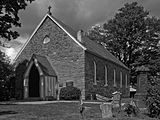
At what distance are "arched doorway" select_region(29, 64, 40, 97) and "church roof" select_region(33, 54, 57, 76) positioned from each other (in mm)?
1093

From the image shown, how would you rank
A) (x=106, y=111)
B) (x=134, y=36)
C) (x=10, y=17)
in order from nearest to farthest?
1. (x=106, y=111)
2. (x=10, y=17)
3. (x=134, y=36)

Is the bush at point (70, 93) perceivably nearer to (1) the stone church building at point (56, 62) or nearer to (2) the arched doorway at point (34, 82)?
(1) the stone church building at point (56, 62)

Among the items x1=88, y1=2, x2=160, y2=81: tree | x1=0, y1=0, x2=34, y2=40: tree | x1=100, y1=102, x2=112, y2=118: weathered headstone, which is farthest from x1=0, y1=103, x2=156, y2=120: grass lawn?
x1=88, y1=2, x2=160, y2=81: tree

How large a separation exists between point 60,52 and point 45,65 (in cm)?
259

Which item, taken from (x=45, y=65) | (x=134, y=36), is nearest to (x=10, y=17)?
(x=45, y=65)

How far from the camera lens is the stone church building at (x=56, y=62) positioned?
93.2 feet

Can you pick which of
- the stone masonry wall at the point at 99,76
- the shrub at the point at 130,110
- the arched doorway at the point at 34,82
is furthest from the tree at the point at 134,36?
the shrub at the point at 130,110

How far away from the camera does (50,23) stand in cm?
3133

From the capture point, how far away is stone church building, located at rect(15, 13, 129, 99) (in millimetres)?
28422

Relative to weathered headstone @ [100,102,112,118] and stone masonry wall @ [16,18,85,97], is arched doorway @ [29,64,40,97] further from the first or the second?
weathered headstone @ [100,102,112,118]

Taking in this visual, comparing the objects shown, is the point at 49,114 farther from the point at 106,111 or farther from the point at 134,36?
the point at 134,36

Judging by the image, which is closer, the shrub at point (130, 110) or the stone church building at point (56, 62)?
the shrub at point (130, 110)

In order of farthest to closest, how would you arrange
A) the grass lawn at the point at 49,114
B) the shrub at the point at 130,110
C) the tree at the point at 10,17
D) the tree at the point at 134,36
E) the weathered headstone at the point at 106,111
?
the tree at the point at 134,36, the tree at the point at 10,17, the shrub at the point at 130,110, the weathered headstone at the point at 106,111, the grass lawn at the point at 49,114

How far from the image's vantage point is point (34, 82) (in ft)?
96.6
